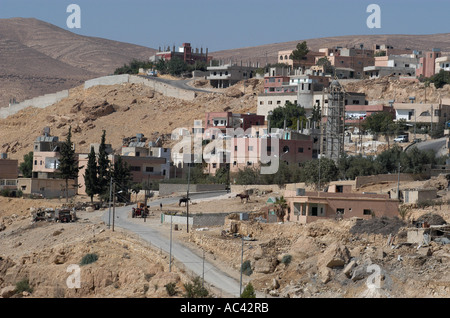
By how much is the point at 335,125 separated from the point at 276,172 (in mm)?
6491

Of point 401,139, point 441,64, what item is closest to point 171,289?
point 401,139

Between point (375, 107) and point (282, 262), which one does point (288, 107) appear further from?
point (282, 262)

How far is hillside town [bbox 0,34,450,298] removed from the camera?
36.9m

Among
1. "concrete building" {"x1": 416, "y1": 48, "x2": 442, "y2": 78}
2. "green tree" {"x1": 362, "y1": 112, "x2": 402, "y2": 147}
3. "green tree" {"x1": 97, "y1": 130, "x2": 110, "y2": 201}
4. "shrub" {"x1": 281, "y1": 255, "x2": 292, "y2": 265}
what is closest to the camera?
"shrub" {"x1": 281, "y1": 255, "x2": 292, "y2": 265}

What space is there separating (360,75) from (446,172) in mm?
44401

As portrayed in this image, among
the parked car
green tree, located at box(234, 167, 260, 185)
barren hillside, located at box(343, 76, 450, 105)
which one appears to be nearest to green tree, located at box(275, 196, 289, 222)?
green tree, located at box(234, 167, 260, 185)

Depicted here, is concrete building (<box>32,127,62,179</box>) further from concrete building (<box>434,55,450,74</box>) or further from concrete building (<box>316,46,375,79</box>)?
concrete building (<box>434,55,450,74</box>)

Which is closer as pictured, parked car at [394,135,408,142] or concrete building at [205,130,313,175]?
concrete building at [205,130,313,175]

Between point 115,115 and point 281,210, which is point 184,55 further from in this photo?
point 281,210

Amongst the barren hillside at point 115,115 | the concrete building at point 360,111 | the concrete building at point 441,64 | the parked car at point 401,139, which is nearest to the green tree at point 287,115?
the concrete building at point 360,111

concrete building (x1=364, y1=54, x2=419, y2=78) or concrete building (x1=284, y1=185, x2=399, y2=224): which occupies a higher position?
concrete building (x1=364, y1=54, x2=419, y2=78)

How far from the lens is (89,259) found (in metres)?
39.8

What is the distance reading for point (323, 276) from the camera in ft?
112

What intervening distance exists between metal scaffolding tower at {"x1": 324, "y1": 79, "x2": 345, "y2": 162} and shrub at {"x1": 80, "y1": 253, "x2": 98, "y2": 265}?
24798 mm
